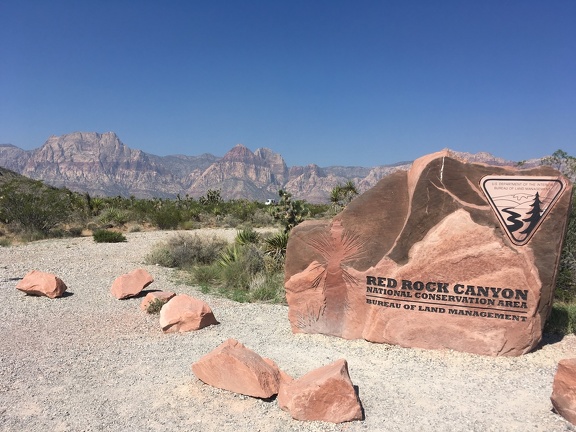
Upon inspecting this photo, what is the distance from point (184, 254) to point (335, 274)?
846 cm

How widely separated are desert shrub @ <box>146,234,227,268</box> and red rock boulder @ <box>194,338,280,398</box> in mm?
8960

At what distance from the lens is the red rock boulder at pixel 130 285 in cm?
975

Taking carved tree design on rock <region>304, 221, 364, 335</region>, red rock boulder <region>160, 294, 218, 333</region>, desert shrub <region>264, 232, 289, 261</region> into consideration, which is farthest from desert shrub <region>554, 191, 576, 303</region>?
red rock boulder <region>160, 294, 218, 333</region>

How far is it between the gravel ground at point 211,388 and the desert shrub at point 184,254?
17.2ft

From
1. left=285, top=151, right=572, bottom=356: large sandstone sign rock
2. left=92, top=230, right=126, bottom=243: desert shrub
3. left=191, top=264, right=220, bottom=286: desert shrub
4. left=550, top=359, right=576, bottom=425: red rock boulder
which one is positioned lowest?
left=191, top=264, right=220, bottom=286: desert shrub

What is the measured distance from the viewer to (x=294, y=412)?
4418 mm

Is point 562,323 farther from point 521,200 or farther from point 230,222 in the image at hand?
point 230,222

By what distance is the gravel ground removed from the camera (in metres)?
4.41

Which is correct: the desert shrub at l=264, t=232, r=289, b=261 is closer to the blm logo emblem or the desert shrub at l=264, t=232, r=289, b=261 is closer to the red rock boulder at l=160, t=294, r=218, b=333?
the red rock boulder at l=160, t=294, r=218, b=333

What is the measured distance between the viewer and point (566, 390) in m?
4.23

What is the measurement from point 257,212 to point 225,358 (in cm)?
2701

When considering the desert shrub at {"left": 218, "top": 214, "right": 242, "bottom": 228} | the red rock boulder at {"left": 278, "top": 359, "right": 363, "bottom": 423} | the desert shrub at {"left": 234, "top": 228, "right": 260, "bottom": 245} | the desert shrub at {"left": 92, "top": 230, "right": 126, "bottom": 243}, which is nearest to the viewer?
the red rock boulder at {"left": 278, "top": 359, "right": 363, "bottom": 423}

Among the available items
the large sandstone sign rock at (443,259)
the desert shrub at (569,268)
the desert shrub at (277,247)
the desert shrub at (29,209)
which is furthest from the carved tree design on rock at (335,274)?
the desert shrub at (29,209)

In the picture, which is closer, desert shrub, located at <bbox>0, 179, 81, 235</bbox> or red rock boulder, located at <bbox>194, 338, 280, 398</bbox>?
red rock boulder, located at <bbox>194, 338, 280, 398</bbox>
